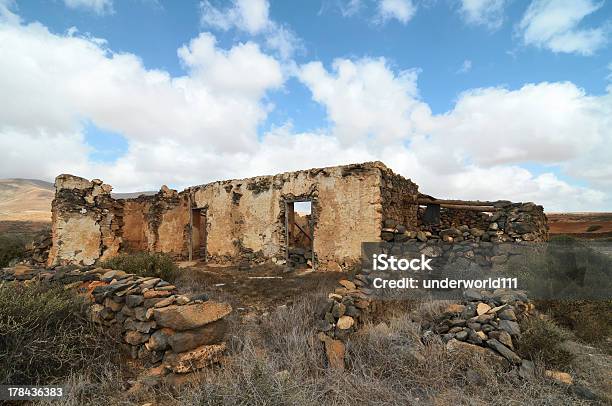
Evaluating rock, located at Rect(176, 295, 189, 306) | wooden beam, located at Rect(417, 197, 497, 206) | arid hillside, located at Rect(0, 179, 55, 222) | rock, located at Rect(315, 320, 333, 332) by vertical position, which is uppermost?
arid hillside, located at Rect(0, 179, 55, 222)

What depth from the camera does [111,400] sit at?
102 inches

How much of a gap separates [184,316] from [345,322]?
2.02 meters

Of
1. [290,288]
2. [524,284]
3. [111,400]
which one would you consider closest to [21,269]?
[111,400]

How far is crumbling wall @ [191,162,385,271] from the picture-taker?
7.53m

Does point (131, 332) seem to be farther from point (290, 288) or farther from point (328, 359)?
point (290, 288)

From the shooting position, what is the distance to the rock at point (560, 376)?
9.22 ft

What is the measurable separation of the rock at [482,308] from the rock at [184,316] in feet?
10.6

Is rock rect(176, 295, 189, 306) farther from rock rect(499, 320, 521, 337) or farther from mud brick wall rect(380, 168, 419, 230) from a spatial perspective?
mud brick wall rect(380, 168, 419, 230)

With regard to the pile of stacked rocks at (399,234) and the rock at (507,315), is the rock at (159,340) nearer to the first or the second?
the rock at (507,315)

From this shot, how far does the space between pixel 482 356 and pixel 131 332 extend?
372 centimetres

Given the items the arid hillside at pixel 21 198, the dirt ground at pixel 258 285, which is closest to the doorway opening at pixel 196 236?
the dirt ground at pixel 258 285

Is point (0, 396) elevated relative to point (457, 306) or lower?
lower

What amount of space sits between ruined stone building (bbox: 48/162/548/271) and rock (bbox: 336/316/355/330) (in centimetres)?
317

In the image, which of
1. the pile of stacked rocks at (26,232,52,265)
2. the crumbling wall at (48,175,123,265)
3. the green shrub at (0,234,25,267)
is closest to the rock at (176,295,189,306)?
the crumbling wall at (48,175,123,265)
